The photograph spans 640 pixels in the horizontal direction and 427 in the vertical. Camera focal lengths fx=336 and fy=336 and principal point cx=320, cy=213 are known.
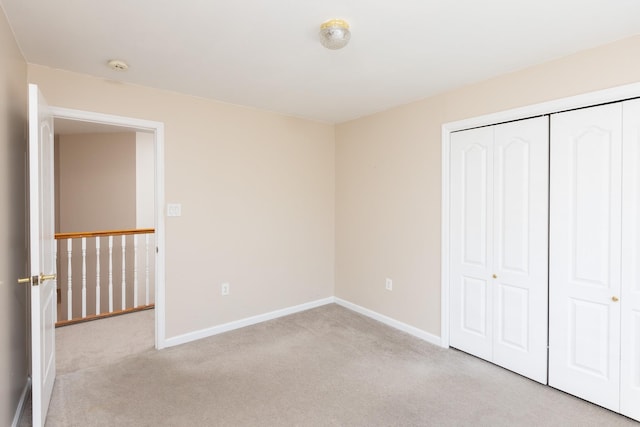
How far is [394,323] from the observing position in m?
3.57

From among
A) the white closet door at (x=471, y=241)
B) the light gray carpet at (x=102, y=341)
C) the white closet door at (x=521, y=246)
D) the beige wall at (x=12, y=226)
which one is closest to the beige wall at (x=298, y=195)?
the white closet door at (x=471, y=241)

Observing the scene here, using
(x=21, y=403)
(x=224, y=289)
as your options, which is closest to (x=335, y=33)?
(x=224, y=289)

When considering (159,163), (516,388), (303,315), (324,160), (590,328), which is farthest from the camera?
(324,160)

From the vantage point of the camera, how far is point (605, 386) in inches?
85.9

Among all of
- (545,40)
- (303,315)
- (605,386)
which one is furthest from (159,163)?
(605,386)

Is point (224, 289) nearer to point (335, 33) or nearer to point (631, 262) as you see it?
point (335, 33)

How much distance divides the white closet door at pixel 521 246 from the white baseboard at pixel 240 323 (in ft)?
6.87

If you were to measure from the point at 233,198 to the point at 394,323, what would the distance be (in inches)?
84.7

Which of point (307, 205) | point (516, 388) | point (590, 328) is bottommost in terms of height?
point (516, 388)

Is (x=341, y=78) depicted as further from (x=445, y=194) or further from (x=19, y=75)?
(x=19, y=75)

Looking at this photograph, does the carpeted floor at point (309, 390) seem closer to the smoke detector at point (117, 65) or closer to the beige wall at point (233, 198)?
the beige wall at point (233, 198)

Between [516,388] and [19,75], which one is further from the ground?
[19,75]

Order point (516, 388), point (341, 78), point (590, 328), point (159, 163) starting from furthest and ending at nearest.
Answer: point (159, 163)
point (341, 78)
point (516, 388)
point (590, 328)

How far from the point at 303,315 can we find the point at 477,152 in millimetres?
2539
